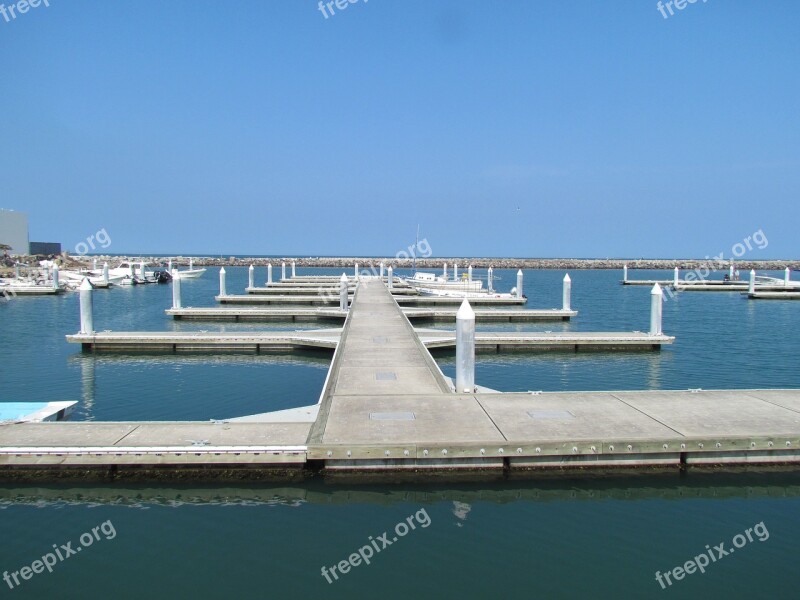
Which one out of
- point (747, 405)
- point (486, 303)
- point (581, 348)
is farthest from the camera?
point (486, 303)

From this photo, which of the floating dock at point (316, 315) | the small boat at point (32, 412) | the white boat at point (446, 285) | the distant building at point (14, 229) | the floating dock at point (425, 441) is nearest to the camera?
the floating dock at point (425, 441)

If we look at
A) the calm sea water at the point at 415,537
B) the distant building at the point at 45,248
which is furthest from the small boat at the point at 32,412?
the distant building at the point at 45,248

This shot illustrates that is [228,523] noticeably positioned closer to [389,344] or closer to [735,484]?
[735,484]

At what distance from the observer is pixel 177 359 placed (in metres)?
19.7

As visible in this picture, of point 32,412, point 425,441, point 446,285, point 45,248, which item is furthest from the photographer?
point 45,248

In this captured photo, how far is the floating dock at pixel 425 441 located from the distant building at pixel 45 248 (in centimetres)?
9235

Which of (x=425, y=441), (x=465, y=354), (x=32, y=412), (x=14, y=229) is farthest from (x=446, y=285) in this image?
(x=14, y=229)

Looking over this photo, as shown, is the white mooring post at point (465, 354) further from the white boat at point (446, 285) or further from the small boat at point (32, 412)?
the white boat at point (446, 285)

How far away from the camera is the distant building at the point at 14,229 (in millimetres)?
78875

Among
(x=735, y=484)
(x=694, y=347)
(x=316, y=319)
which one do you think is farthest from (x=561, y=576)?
(x=316, y=319)

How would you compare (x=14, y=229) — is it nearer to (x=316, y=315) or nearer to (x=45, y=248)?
(x=45, y=248)

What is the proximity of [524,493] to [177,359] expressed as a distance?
13.6 meters

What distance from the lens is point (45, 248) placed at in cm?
9612

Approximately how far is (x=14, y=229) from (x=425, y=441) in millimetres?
86262
